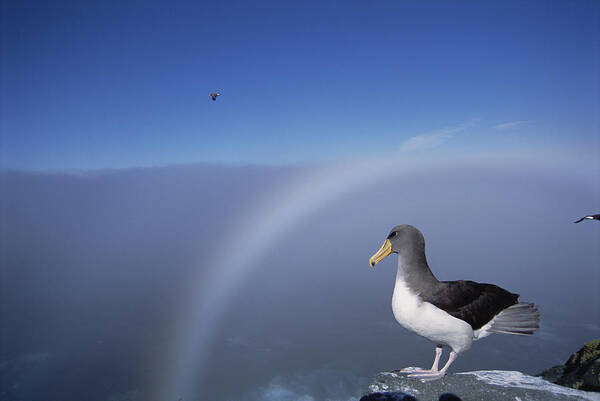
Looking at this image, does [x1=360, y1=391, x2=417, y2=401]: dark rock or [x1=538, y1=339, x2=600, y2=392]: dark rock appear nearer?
[x1=360, y1=391, x2=417, y2=401]: dark rock

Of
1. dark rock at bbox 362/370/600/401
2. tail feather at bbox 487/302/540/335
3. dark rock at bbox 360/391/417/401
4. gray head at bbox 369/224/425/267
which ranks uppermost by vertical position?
gray head at bbox 369/224/425/267

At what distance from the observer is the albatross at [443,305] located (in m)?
6.62

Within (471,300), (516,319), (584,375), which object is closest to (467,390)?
(516,319)

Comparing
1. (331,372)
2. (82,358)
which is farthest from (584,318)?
(82,358)

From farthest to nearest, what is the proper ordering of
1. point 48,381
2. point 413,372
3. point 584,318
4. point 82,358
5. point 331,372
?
point 584,318
point 82,358
point 48,381
point 331,372
point 413,372

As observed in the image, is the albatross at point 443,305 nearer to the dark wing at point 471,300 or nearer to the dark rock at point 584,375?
the dark wing at point 471,300

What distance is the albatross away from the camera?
6.62 metres

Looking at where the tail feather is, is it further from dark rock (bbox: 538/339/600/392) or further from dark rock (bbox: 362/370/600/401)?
dark rock (bbox: 538/339/600/392)

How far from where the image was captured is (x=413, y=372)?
8008 millimetres

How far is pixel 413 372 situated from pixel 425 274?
9.55 ft

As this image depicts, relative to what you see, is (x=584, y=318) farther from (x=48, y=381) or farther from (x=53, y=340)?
(x=53, y=340)

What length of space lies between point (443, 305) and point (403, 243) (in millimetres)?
1453

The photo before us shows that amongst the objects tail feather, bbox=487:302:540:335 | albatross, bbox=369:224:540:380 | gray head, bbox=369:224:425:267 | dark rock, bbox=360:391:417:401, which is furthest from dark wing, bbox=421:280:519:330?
dark rock, bbox=360:391:417:401

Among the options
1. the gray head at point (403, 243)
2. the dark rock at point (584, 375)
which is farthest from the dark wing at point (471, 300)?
the dark rock at point (584, 375)
